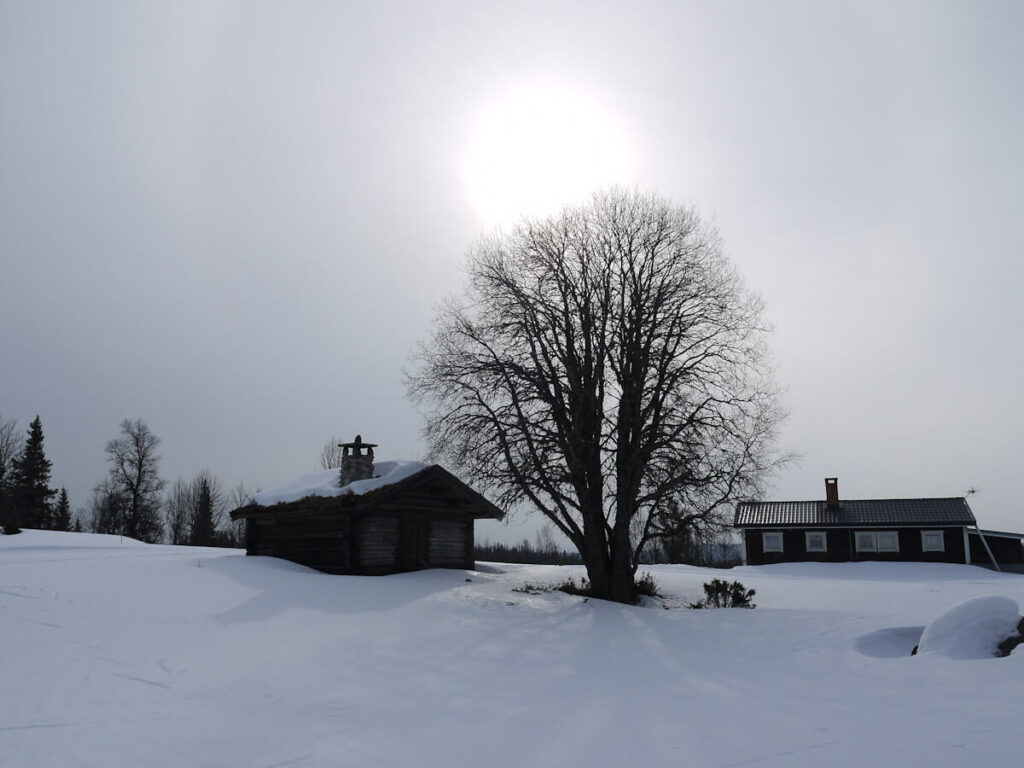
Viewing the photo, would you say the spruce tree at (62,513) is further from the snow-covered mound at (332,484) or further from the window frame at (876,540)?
the window frame at (876,540)

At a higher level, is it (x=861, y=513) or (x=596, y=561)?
(x=861, y=513)

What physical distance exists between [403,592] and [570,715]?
1000 centimetres

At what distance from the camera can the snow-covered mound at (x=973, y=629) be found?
476 inches

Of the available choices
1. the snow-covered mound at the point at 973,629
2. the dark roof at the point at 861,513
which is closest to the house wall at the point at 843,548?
the dark roof at the point at 861,513

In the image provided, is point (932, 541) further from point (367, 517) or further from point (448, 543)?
point (367, 517)

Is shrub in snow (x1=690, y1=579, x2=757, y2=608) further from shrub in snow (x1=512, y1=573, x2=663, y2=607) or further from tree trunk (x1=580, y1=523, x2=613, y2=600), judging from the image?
tree trunk (x1=580, y1=523, x2=613, y2=600)

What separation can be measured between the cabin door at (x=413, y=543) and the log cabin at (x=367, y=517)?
3 centimetres

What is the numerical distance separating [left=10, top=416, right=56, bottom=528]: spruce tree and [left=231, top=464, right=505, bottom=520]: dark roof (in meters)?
44.2

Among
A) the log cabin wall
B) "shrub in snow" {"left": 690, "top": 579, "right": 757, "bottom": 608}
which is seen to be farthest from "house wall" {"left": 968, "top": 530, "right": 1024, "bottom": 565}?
the log cabin wall

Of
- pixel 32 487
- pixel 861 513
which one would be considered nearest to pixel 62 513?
pixel 32 487

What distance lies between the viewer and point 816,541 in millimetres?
44625

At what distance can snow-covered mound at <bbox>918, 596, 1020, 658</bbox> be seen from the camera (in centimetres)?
1208

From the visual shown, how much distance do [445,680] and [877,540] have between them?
3916cm

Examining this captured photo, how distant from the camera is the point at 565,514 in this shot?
72.6 ft
